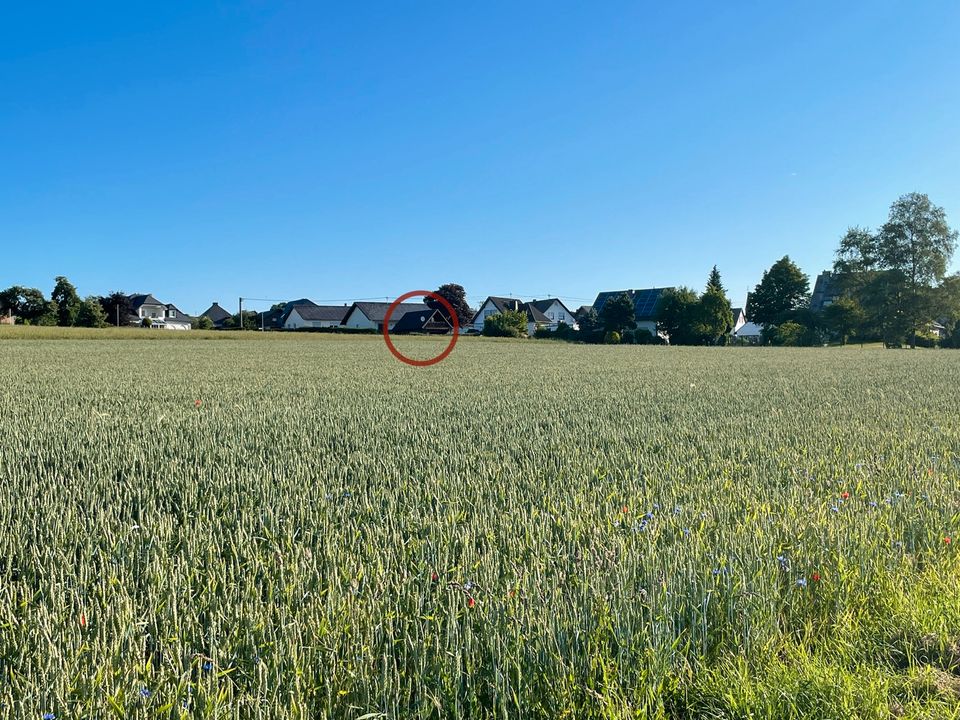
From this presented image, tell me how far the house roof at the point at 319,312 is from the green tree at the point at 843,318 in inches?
3155

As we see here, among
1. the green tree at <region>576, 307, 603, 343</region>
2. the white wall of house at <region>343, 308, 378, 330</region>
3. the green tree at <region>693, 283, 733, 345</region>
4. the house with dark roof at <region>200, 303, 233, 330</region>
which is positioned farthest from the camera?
the house with dark roof at <region>200, 303, 233, 330</region>

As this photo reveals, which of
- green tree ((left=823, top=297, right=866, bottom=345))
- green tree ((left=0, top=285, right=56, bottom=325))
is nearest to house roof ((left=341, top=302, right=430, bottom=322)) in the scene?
green tree ((left=0, top=285, right=56, bottom=325))

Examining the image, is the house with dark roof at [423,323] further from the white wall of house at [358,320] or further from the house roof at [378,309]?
the white wall of house at [358,320]

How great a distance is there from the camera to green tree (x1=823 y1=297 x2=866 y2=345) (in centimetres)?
5962

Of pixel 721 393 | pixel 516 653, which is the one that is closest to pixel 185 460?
pixel 516 653

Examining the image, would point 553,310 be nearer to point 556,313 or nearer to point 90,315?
point 556,313

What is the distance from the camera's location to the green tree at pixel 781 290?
77938 mm

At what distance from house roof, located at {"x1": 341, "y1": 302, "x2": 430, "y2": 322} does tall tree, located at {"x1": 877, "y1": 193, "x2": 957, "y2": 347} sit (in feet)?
209

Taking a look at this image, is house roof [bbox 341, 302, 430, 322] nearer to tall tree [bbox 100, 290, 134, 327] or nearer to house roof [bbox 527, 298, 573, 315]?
house roof [bbox 527, 298, 573, 315]

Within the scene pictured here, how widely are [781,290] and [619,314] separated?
28.4m

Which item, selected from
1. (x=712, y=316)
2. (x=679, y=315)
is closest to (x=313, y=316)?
(x=679, y=315)

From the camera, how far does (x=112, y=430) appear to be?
6.58 m

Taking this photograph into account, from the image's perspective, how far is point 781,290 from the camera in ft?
259

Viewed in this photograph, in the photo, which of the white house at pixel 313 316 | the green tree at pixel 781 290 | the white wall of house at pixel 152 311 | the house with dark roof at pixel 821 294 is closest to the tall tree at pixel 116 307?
the white wall of house at pixel 152 311
